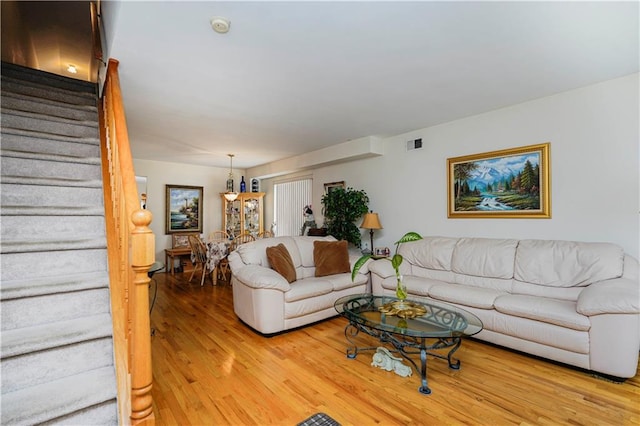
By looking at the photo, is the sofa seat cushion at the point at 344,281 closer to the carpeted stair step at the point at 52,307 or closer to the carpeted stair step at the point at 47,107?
the carpeted stair step at the point at 52,307

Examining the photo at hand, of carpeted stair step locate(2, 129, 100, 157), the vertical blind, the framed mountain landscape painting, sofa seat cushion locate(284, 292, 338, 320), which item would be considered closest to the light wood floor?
sofa seat cushion locate(284, 292, 338, 320)

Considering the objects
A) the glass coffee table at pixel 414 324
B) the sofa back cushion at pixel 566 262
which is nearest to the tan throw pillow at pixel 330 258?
the glass coffee table at pixel 414 324

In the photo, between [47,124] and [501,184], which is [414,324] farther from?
[47,124]

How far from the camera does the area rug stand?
1.79m

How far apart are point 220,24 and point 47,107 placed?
2.00 m

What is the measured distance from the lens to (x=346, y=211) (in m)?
4.96

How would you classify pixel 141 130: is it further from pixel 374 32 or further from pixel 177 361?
pixel 374 32

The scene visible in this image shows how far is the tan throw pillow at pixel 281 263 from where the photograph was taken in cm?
358

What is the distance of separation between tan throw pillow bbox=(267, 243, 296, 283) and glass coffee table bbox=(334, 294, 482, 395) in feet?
2.67

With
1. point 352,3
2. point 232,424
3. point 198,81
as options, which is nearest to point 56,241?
point 232,424

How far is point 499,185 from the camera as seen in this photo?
3592 mm

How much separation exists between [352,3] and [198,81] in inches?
64.6

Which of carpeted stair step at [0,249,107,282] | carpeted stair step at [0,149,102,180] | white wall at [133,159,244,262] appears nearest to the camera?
carpeted stair step at [0,249,107,282]

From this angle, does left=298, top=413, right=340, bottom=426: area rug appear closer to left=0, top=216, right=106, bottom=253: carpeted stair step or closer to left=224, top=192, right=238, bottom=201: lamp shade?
left=0, top=216, right=106, bottom=253: carpeted stair step
